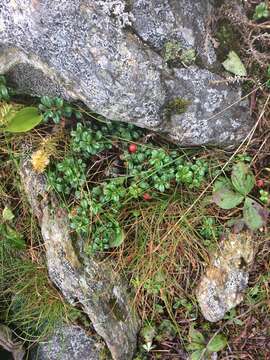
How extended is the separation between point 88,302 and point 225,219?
101cm

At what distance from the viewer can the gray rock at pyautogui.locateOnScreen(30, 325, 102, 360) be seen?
10.7ft

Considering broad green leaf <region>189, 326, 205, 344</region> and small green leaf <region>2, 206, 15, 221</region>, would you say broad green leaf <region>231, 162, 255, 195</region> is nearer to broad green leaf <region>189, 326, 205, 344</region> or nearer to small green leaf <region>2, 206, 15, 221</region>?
broad green leaf <region>189, 326, 205, 344</region>

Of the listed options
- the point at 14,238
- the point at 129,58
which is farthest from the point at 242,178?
the point at 14,238

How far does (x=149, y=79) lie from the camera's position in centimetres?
235

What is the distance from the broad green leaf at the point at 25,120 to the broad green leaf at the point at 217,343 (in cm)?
176

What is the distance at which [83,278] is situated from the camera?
2.95m

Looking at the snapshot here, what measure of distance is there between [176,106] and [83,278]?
1.23 metres

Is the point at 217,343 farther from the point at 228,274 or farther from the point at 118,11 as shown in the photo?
the point at 118,11

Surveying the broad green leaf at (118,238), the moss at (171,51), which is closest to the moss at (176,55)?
the moss at (171,51)

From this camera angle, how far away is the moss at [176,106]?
2.50 metres

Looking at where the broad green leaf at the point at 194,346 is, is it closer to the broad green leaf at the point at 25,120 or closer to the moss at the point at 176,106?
the moss at the point at 176,106

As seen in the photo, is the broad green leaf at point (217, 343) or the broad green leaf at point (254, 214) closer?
the broad green leaf at point (254, 214)

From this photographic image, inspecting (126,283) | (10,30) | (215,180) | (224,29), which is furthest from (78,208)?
(224,29)

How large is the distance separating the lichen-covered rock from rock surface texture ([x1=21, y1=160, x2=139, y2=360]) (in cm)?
54
